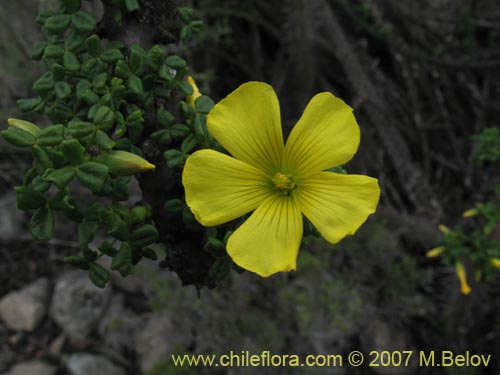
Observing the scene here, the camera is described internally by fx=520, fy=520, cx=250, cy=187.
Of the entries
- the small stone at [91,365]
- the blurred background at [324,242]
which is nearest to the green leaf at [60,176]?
the blurred background at [324,242]

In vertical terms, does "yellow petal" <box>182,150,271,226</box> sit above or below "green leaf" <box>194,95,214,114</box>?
below

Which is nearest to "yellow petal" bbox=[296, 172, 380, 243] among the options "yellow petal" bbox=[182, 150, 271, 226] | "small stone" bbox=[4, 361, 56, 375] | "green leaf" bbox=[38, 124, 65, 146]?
"yellow petal" bbox=[182, 150, 271, 226]

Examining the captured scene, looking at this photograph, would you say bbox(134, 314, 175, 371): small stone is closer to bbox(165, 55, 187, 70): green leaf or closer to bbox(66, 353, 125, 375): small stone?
bbox(66, 353, 125, 375): small stone

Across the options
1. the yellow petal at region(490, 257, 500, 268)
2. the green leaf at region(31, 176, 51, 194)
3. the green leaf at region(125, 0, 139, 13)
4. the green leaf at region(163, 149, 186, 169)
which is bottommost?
the yellow petal at region(490, 257, 500, 268)

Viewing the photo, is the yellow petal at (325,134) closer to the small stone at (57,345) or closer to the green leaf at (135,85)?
the green leaf at (135,85)

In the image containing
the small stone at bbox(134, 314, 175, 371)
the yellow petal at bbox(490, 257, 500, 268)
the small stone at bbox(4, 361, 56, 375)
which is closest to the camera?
the yellow petal at bbox(490, 257, 500, 268)

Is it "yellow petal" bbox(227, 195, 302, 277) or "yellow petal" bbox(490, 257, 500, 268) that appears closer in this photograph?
"yellow petal" bbox(227, 195, 302, 277)

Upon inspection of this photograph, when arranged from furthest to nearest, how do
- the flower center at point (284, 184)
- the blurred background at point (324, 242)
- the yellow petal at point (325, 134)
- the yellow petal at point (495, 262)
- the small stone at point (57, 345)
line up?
the small stone at point (57, 345), the blurred background at point (324, 242), the yellow petal at point (495, 262), the flower center at point (284, 184), the yellow petal at point (325, 134)
